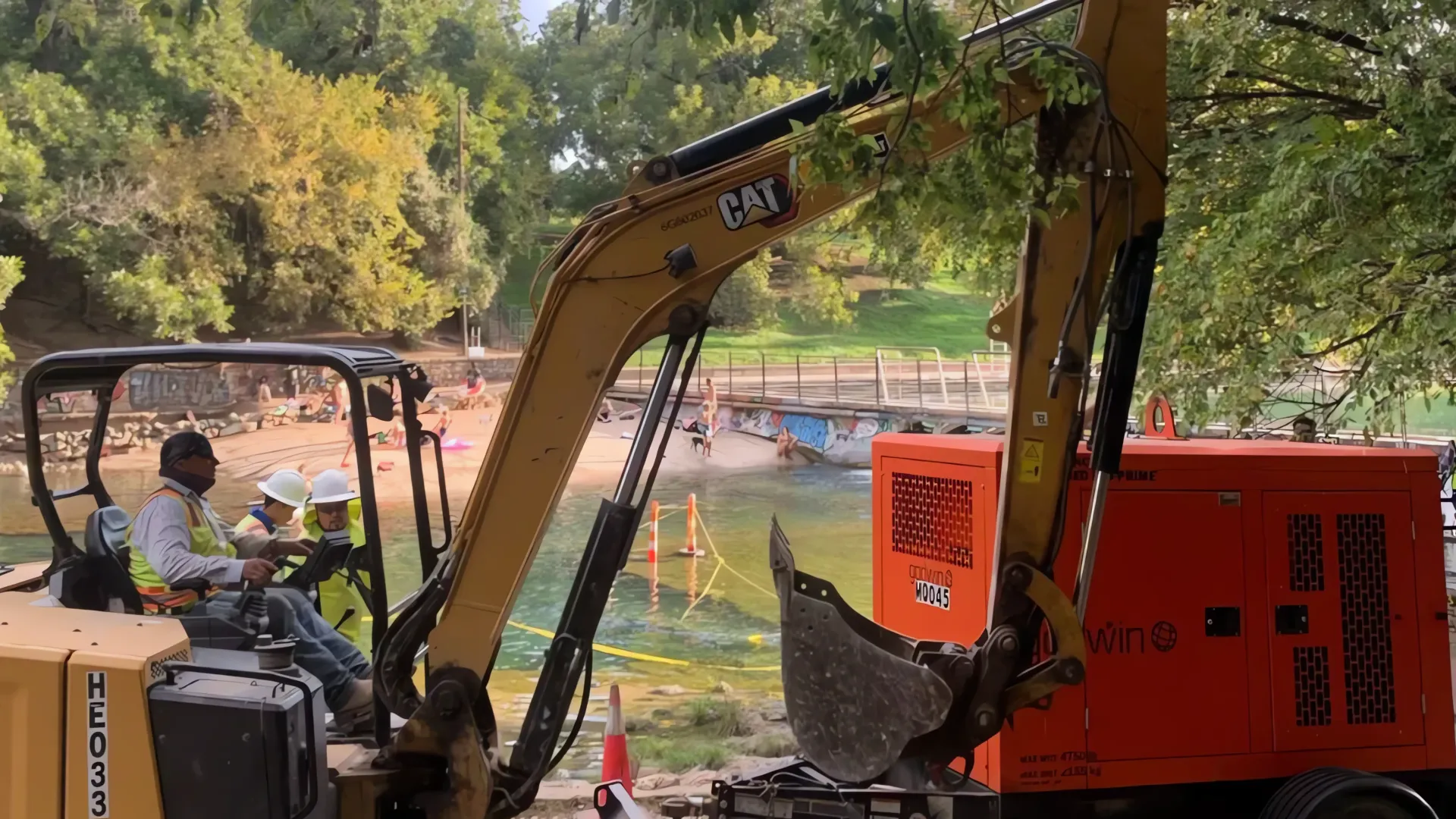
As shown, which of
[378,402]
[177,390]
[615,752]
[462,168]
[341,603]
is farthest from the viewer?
[462,168]

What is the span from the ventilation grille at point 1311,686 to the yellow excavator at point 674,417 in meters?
1.45

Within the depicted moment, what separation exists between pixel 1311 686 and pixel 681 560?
610 inches

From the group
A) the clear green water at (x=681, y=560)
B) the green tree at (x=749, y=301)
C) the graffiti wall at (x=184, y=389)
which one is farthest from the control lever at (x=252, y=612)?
the green tree at (x=749, y=301)

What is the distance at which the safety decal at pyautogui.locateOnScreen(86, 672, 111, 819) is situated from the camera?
323 centimetres

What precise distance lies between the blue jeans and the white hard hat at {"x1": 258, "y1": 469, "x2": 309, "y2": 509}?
1408mm

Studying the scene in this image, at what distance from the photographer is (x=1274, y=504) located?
4.66 m

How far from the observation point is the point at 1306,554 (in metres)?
4.67

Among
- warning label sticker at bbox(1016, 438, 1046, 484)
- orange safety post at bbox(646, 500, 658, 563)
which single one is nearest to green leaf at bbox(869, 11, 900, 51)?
warning label sticker at bbox(1016, 438, 1046, 484)

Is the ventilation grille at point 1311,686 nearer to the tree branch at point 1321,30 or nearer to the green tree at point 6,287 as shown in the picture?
the tree branch at point 1321,30

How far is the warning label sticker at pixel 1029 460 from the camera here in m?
3.91

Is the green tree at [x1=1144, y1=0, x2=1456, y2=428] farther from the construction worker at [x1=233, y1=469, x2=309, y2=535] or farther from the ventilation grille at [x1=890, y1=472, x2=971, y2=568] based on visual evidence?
the construction worker at [x1=233, y1=469, x2=309, y2=535]

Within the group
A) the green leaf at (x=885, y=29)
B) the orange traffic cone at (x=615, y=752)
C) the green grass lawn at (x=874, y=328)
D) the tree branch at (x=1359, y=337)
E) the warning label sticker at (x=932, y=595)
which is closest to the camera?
the green leaf at (x=885, y=29)

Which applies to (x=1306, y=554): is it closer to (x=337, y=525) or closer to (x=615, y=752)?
(x=615, y=752)

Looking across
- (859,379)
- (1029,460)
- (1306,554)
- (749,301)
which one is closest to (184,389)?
(749,301)
